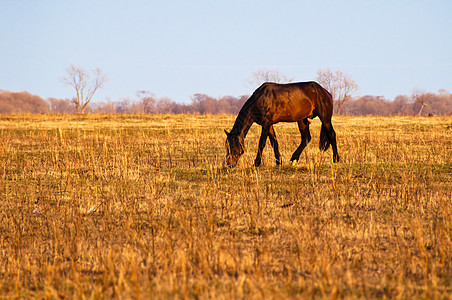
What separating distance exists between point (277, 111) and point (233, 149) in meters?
1.65

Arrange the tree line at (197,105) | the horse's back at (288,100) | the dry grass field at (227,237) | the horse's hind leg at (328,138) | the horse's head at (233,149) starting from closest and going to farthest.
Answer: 1. the dry grass field at (227,237)
2. the horse's head at (233,149)
3. the horse's back at (288,100)
4. the horse's hind leg at (328,138)
5. the tree line at (197,105)

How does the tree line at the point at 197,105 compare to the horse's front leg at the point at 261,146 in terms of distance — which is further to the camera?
the tree line at the point at 197,105

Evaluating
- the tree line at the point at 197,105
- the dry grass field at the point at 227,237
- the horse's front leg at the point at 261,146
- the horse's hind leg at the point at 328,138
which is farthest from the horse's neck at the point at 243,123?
the tree line at the point at 197,105

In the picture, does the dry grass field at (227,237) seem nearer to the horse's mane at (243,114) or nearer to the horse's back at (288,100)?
the horse's mane at (243,114)

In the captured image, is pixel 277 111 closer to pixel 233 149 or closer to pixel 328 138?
pixel 233 149

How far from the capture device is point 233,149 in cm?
1094

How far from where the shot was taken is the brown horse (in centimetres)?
1123

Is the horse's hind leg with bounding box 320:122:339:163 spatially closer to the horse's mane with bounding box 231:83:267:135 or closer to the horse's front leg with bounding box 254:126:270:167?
the horse's front leg with bounding box 254:126:270:167

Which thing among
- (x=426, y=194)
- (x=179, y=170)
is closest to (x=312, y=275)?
(x=426, y=194)

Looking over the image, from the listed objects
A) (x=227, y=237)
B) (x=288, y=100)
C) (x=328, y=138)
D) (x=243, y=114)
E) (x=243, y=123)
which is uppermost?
(x=288, y=100)

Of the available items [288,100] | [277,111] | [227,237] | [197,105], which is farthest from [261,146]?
[197,105]

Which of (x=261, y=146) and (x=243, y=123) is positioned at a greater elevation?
(x=243, y=123)

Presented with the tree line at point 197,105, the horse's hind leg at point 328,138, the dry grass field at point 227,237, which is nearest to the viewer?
the dry grass field at point 227,237

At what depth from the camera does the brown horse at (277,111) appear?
11.2m
